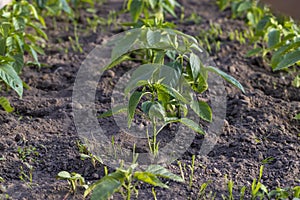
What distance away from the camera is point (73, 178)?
7.65 feet

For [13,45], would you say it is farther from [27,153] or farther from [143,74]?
[143,74]

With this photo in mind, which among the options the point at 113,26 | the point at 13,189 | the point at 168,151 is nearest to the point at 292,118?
the point at 168,151

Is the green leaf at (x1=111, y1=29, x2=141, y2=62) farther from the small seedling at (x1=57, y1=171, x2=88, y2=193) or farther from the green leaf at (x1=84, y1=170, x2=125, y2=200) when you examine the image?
the green leaf at (x1=84, y1=170, x2=125, y2=200)

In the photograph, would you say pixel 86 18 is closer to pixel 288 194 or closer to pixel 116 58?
pixel 116 58

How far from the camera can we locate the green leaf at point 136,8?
3.87 metres

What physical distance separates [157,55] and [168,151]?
0.52 m

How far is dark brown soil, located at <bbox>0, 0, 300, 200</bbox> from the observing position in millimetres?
2494

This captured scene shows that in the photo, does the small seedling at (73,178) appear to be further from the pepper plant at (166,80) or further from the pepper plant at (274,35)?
the pepper plant at (274,35)

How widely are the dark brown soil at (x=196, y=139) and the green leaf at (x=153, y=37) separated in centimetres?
56

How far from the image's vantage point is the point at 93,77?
11.9 ft

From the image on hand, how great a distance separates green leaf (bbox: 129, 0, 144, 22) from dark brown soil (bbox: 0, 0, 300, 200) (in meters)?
0.49

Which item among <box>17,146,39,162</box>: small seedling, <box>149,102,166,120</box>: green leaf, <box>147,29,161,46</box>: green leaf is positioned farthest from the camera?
<box>147,29,161,46</box>: green leaf

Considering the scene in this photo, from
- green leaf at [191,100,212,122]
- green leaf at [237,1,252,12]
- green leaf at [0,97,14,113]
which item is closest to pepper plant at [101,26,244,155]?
green leaf at [191,100,212,122]

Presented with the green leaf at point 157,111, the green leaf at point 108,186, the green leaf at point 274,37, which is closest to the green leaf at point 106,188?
the green leaf at point 108,186
